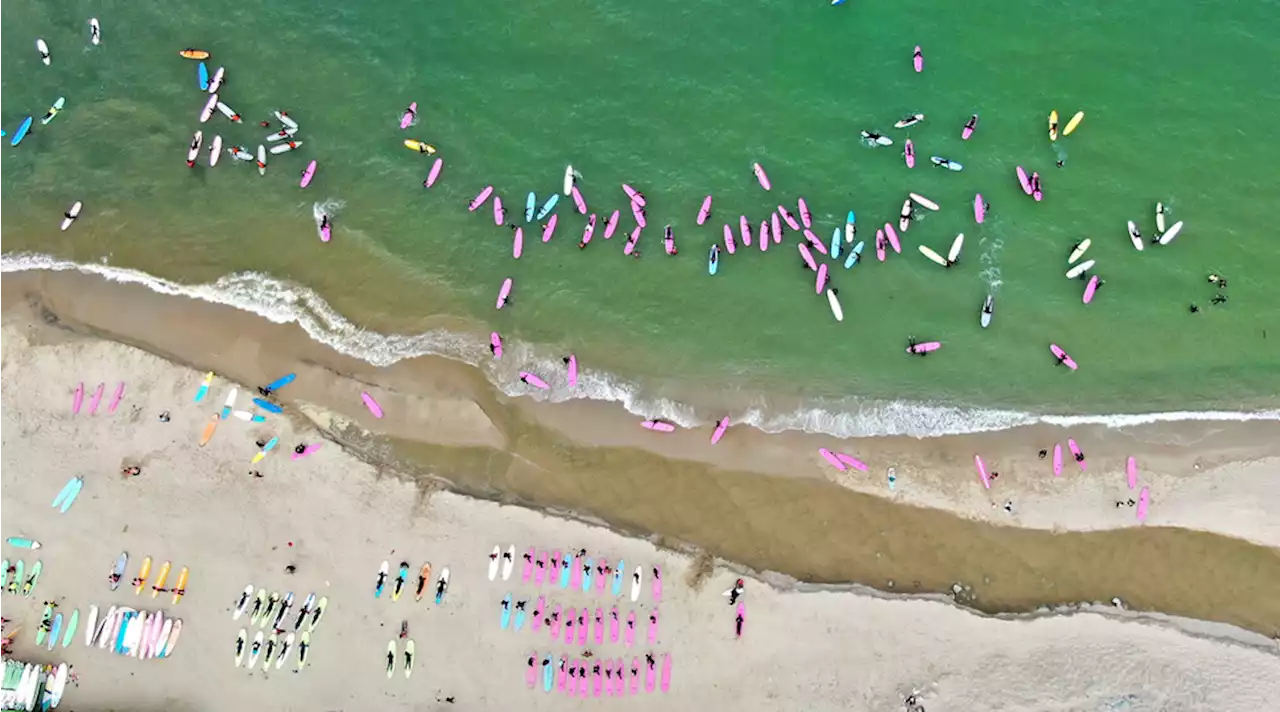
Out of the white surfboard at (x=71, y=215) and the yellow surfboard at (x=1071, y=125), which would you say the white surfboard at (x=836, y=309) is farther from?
the white surfboard at (x=71, y=215)

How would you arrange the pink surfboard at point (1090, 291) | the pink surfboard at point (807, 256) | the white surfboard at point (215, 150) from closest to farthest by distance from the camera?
the pink surfboard at point (1090, 291)
the pink surfboard at point (807, 256)
the white surfboard at point (215, 150)

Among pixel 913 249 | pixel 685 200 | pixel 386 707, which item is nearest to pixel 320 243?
pixel 685 200

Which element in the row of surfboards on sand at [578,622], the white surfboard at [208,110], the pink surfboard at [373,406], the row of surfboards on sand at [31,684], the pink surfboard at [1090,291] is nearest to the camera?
the row of surfboards on sand at [31,684]

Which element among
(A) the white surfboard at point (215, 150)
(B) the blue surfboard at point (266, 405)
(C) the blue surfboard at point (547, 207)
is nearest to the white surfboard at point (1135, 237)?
(C) the blue surfboard at point (547, 207)

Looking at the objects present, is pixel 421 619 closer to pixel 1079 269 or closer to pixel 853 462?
pixel 853 462

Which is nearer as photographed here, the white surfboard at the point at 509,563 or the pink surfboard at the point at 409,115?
the white surfboard at the point at 509,563

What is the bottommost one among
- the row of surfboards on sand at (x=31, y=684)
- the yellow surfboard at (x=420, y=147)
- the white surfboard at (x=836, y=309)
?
the row of surfboards on sand at (x=31, y=684)

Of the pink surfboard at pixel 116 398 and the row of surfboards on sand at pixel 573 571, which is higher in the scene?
the pink surfboard at pixel 116 398
